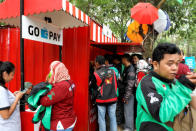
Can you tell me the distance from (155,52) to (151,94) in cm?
38

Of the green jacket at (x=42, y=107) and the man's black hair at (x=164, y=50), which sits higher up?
the man's black hair at (x=164, y=50)

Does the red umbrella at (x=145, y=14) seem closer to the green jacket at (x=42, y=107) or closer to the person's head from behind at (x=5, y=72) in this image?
the green jacket at (x=42, y=107)

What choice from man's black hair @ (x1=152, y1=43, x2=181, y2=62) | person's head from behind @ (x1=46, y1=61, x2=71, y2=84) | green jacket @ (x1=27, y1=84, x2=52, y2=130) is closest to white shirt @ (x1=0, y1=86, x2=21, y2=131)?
green jacket @ (x1=27, y1=84, x2=52, y2=130)

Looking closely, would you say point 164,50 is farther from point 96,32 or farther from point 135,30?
point 135,30

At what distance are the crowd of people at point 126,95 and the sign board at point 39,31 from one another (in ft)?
1.92

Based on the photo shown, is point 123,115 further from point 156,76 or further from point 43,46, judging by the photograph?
point 156,76

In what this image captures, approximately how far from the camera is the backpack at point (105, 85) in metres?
3.31

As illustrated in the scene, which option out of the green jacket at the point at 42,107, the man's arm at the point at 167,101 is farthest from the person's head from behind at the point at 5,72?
the man's arm at the point at 167,101

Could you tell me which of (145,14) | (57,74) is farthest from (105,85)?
(145,14)

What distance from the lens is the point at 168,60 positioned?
119 cm

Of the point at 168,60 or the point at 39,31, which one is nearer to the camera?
the point at 168,60

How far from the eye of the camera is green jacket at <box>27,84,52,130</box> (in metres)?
1.98

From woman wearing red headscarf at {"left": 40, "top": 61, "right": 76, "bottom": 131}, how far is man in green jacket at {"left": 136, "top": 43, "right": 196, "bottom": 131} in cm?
113

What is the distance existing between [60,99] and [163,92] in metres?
1.36
